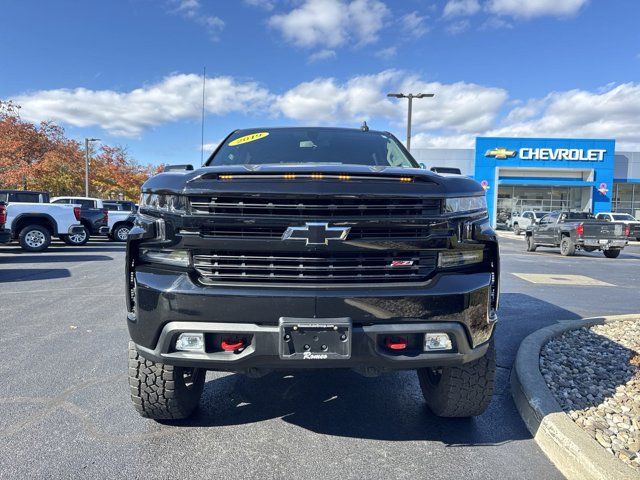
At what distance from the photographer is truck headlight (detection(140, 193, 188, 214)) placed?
2277 millimetres

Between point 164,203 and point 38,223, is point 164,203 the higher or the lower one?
the higher one

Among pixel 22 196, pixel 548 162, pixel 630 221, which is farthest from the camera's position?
pixel 548 162

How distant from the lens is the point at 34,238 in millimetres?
12812

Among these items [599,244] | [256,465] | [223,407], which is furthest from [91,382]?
→ [599,244]

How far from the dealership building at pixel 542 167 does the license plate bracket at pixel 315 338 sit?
113 ft

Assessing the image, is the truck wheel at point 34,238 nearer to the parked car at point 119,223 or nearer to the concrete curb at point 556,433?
the parked car at point 119,223

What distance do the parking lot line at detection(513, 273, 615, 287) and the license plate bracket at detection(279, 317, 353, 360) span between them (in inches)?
310

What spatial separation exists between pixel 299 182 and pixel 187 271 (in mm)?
731

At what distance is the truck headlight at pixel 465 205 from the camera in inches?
91.7

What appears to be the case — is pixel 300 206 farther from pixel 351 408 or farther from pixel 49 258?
pixel 49 258

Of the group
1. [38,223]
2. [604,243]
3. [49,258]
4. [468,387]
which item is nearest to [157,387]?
[468,387]

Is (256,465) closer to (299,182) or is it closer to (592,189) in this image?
(299,182)

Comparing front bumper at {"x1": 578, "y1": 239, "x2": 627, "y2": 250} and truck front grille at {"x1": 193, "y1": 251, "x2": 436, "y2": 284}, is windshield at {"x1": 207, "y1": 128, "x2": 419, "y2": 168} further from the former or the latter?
front bumper at {"x1": 578, "y1": 239, "x2": 627, "y2": 250}

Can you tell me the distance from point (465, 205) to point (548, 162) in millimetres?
38304
